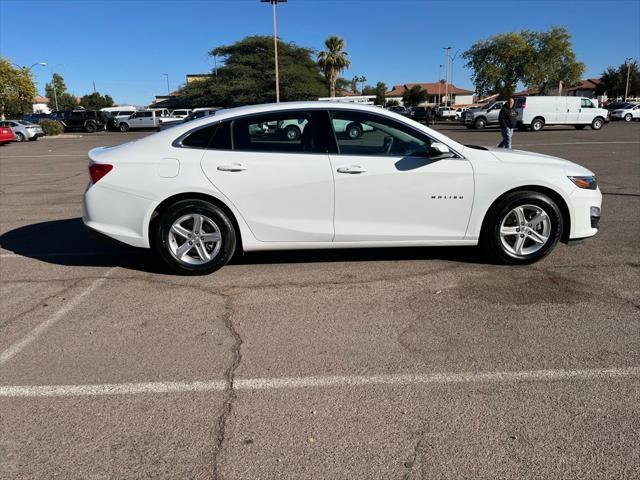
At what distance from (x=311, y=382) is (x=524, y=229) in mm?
2939

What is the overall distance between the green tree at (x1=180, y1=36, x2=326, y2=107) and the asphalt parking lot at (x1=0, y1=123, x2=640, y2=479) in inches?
2227

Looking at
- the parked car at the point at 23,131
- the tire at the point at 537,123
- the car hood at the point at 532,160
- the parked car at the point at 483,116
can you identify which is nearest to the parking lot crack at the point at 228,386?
the car hood at the point at 532,160

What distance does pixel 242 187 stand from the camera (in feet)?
15.8

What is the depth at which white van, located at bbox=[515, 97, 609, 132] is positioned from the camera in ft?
100

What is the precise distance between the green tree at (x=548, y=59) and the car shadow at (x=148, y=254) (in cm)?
5826

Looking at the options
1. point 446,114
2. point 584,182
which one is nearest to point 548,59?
point 446,114

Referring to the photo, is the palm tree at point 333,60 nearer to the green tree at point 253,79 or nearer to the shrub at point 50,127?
the green tree at point 253,79

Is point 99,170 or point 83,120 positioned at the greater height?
point 83,120

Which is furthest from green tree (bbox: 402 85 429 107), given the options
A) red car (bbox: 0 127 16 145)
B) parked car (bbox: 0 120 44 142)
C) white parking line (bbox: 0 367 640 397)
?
white parking line (bbox: 0 367 640 397)

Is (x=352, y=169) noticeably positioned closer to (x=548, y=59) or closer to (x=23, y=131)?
(x=23, y=131)

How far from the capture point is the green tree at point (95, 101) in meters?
128

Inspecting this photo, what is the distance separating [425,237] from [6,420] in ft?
11.9

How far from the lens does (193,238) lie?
4934mm

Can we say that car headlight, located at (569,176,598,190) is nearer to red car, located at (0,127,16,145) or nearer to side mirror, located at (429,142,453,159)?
side mirror, located at (429,142,453,159)
